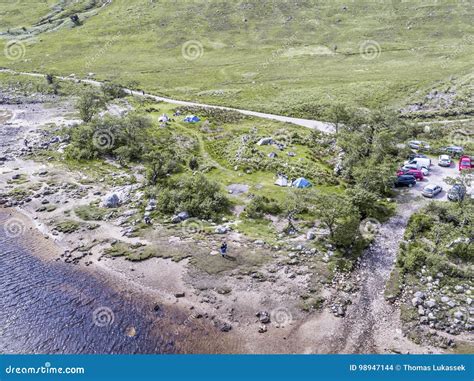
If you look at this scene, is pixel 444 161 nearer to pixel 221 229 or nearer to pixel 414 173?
pixel 414 173

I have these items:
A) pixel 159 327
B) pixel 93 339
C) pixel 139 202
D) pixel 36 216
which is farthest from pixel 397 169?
pixel 36 216

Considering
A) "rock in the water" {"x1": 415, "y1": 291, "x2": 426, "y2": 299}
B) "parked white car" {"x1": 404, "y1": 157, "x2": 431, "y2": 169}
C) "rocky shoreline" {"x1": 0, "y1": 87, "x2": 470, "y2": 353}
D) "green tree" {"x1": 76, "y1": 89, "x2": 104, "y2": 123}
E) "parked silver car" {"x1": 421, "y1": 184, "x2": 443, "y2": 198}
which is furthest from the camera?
"green tree" {"x1": 76, "y1": 89, "x2": 104, "y2": 123}

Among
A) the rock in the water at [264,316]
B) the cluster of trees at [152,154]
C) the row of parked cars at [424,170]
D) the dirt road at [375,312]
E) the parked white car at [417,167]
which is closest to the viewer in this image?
the dirt road at [375,312]

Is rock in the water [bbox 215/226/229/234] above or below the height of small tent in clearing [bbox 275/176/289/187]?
above

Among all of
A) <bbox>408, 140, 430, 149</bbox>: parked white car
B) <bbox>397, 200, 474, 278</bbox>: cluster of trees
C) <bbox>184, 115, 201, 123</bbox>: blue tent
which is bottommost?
<bbox>408, 140, 430, 149</bbox>: parked white car

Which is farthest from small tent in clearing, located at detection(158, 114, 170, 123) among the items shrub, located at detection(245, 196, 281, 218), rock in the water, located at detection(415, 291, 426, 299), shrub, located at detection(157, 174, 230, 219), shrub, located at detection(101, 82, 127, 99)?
rock in the water, located at detection(415, 291, 426, 299)

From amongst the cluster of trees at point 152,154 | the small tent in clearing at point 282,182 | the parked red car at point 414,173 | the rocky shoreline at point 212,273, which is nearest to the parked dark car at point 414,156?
the parked red car at point 414,173

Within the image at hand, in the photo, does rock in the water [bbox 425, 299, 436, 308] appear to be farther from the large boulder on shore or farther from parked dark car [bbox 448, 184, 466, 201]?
the large boulder on shore

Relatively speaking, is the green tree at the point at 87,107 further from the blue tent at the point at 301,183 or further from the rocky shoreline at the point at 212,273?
the blue tent at the point at 301,183

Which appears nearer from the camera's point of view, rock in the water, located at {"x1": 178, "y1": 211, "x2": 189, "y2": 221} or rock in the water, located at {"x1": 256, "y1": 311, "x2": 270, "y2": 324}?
rock in the water, located at {"x1": 256, "y1": 311, "x2": 270, "y2": 324}
